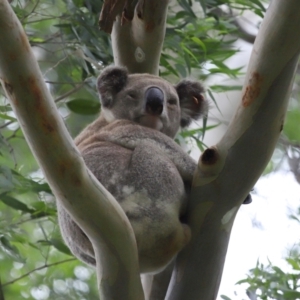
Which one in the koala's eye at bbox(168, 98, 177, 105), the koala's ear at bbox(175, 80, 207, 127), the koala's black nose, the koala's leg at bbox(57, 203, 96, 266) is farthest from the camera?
the koala's ear at bbox(175, 80, 207, 127)

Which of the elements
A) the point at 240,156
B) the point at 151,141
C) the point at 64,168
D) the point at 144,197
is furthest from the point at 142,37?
the point at 64,168

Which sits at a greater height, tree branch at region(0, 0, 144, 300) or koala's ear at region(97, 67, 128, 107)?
tree branch at region(0, 0, 144, 300)

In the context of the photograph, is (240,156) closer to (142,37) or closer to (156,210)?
(156,210)

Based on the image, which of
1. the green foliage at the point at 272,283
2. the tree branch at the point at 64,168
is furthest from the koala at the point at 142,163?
the green foliage at the point at 272,283

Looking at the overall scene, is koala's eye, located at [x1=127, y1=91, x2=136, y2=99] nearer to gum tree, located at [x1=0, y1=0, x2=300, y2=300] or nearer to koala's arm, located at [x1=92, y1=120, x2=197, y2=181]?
koala's arm, located at [x1=92, y1=120, x2=197, y2=181]

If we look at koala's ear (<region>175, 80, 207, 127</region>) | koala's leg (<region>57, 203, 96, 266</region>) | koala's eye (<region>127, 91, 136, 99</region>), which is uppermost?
koala's eye (<region>127, 91, 136, 99</region>)

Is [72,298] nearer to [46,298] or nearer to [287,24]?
[46,298]

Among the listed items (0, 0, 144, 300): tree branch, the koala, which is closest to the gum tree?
(0, 0, 144, 300): tree branch

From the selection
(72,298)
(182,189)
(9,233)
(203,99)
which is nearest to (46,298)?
(72,298)

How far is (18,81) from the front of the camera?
146 centimetres

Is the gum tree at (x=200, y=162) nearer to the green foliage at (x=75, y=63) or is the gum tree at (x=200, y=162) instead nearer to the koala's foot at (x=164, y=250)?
the koala's foot at (x=164, y=250)

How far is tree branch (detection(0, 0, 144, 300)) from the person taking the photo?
145 centimetres

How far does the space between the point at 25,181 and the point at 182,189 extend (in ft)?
3.44

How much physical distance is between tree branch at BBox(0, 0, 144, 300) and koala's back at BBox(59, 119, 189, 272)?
254mm
